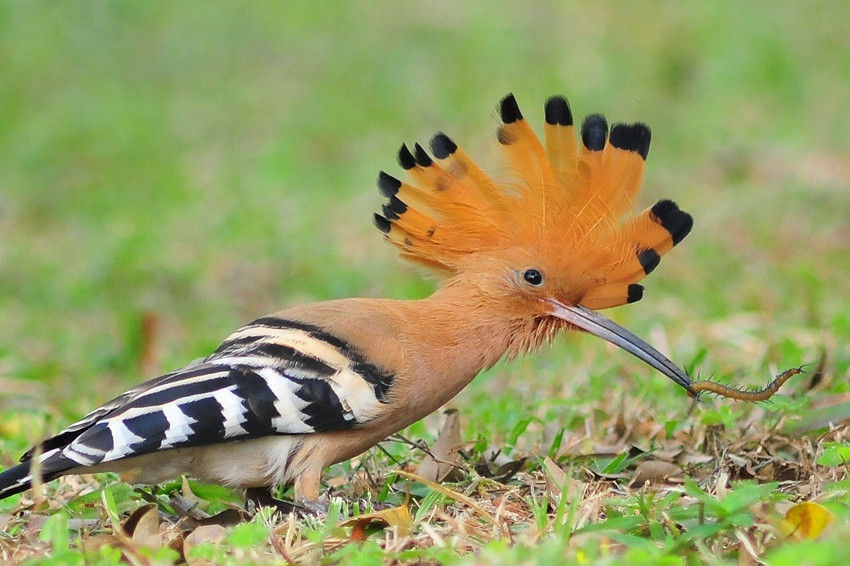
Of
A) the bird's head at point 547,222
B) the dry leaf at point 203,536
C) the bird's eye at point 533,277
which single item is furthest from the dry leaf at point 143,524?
the bird's eye at point 533,277

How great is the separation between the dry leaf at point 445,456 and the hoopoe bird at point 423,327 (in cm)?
15

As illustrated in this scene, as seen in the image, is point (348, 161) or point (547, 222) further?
point (348, 161)

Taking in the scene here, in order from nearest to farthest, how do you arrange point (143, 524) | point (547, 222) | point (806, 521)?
point (806, 521), point (143, 524), point (547, 222)

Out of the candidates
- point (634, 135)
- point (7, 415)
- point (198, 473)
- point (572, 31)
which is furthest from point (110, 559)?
point (572, 31)

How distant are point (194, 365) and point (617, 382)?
2.03 m

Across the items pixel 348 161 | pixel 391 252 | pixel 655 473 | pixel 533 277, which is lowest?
pixel 655 473

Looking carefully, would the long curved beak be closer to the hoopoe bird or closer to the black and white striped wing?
the hoopoe bird

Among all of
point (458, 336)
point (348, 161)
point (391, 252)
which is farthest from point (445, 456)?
point (348, 161)

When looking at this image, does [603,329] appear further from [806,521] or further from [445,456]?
[806,521]

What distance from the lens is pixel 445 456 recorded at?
356cm

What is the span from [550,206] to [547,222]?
0.21 feet

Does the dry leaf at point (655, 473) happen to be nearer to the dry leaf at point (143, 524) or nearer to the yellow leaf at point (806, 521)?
the yellow leaf at point (806, 521)

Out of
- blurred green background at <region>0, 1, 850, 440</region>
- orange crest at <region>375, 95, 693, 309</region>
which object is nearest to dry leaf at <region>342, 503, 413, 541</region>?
orange crest at <region>375, 95, 693, 309</region>

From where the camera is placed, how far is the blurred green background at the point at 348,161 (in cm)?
573
